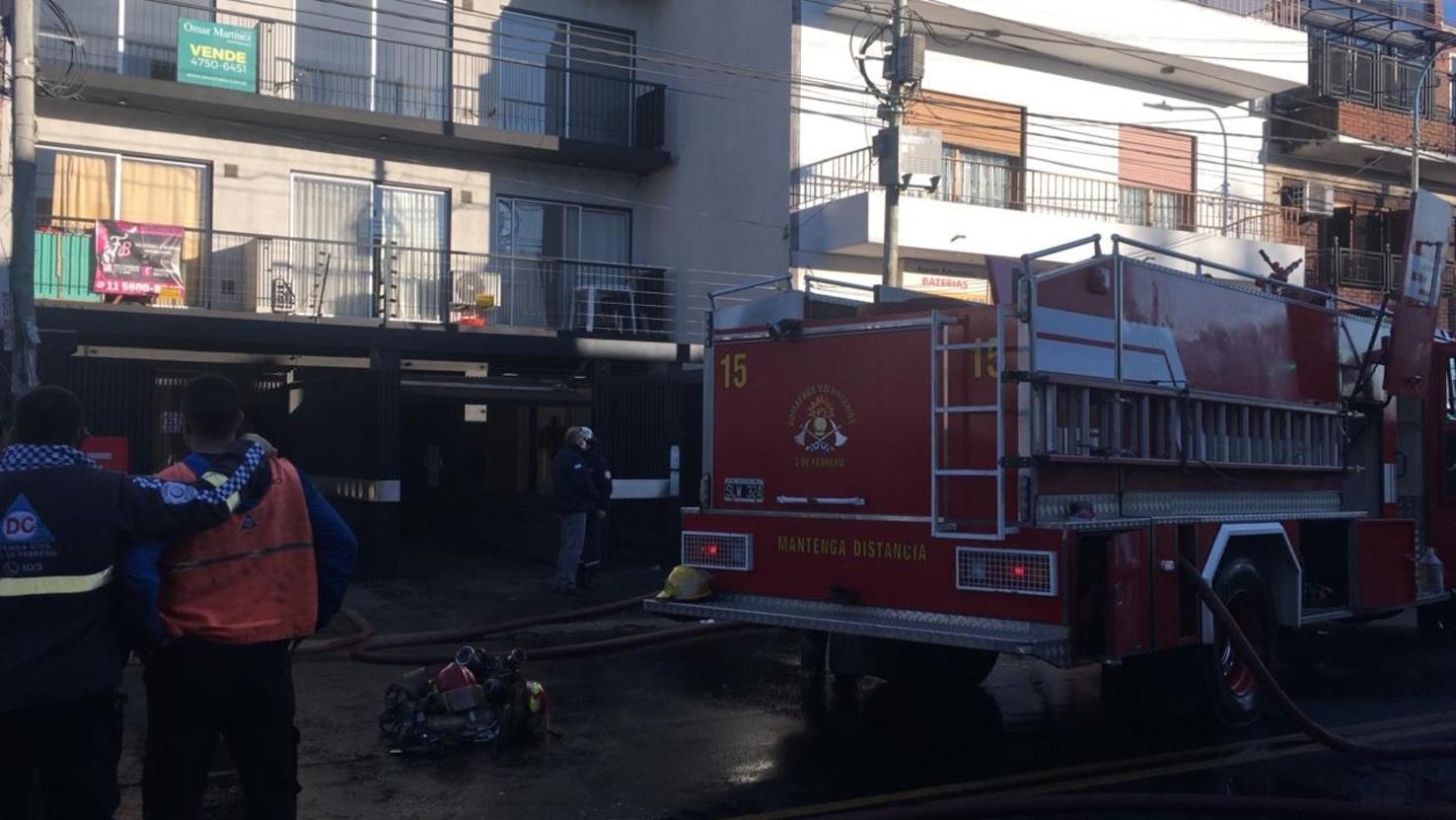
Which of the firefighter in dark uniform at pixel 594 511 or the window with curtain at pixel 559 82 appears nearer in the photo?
the firefighter in dark uniform at pixel 594 511

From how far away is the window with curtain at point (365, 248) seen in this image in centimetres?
1939

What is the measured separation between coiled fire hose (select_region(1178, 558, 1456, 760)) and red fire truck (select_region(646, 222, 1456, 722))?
0.47ft

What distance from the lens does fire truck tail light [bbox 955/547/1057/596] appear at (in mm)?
7184

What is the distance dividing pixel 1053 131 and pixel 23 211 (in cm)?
1603

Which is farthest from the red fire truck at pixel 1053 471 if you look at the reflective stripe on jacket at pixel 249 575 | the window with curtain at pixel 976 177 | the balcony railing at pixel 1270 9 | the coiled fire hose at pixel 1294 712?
the balcony railing at pixel 1270 9

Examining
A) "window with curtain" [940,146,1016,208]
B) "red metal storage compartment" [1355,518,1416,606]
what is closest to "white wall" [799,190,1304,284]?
"window with curtain" [940,146,1016,208]

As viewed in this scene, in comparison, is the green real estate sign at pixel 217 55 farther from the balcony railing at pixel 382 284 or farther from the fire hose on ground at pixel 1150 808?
the fire hose on ground at pixel 1150 808

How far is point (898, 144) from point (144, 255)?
9.93m

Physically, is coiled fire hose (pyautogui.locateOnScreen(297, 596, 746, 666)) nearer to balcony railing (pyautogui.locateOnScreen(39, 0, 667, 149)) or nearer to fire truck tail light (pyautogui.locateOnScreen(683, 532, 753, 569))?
fire truck tail light (pyautogui.locateOnScreen(683, 532, 753, 569))

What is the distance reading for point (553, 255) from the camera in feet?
72.7

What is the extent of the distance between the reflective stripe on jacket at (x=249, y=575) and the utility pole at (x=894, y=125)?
12.4 metres

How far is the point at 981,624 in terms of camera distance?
754cm

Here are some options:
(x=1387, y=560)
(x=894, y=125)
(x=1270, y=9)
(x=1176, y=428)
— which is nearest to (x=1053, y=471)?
(x=1176, y=428)

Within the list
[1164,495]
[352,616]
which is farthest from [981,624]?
[352,616]
